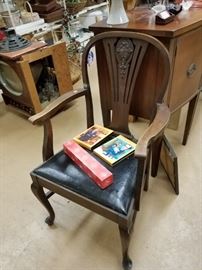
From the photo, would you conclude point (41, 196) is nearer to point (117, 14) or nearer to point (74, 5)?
point (117, 14)

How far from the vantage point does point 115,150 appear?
43.0 inches

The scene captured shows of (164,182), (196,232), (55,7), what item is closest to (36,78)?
(55,7)

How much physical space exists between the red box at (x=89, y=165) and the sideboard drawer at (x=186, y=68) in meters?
0.56

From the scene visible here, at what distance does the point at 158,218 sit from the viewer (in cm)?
131

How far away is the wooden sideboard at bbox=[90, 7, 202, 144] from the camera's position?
105 cm

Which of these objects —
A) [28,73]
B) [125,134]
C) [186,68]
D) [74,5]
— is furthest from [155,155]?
[74,5]

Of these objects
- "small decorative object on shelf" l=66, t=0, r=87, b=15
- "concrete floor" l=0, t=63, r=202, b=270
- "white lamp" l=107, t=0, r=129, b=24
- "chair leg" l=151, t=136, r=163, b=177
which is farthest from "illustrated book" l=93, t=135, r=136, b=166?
"small decorative object on shelf" l=66, t=0, r=87, b=15

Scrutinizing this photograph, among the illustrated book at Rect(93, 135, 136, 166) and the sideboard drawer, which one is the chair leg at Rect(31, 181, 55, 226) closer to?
the illustrated book at Rect(93, 135, 136, 166)

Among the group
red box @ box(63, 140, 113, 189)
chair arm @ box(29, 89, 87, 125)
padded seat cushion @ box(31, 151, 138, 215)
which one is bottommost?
padded seat cushion @ box(31, 151, 138, 215)

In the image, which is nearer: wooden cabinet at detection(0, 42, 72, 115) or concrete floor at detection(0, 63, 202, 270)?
concrete floor at detection(0, 63, 202, 270)

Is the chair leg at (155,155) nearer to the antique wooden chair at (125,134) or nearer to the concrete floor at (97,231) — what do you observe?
the concrete floor at (97,231)

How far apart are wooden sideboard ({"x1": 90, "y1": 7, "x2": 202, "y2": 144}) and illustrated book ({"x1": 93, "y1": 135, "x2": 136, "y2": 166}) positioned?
34cm

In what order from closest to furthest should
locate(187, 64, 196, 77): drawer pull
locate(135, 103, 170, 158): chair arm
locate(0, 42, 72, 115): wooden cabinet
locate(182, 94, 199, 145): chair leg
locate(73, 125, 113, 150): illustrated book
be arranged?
locate(135, 103, 170, 158): chair arm < locate(73, 125, 113, 150): illustrated book < locate(187, 64, 196, 77): drawer pull < locate(182, 94, 199, 145): chair leg < locate(0, 42, 72, 115): wooden cabinet

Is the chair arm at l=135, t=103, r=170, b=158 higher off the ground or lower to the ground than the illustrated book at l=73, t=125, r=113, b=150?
higher
